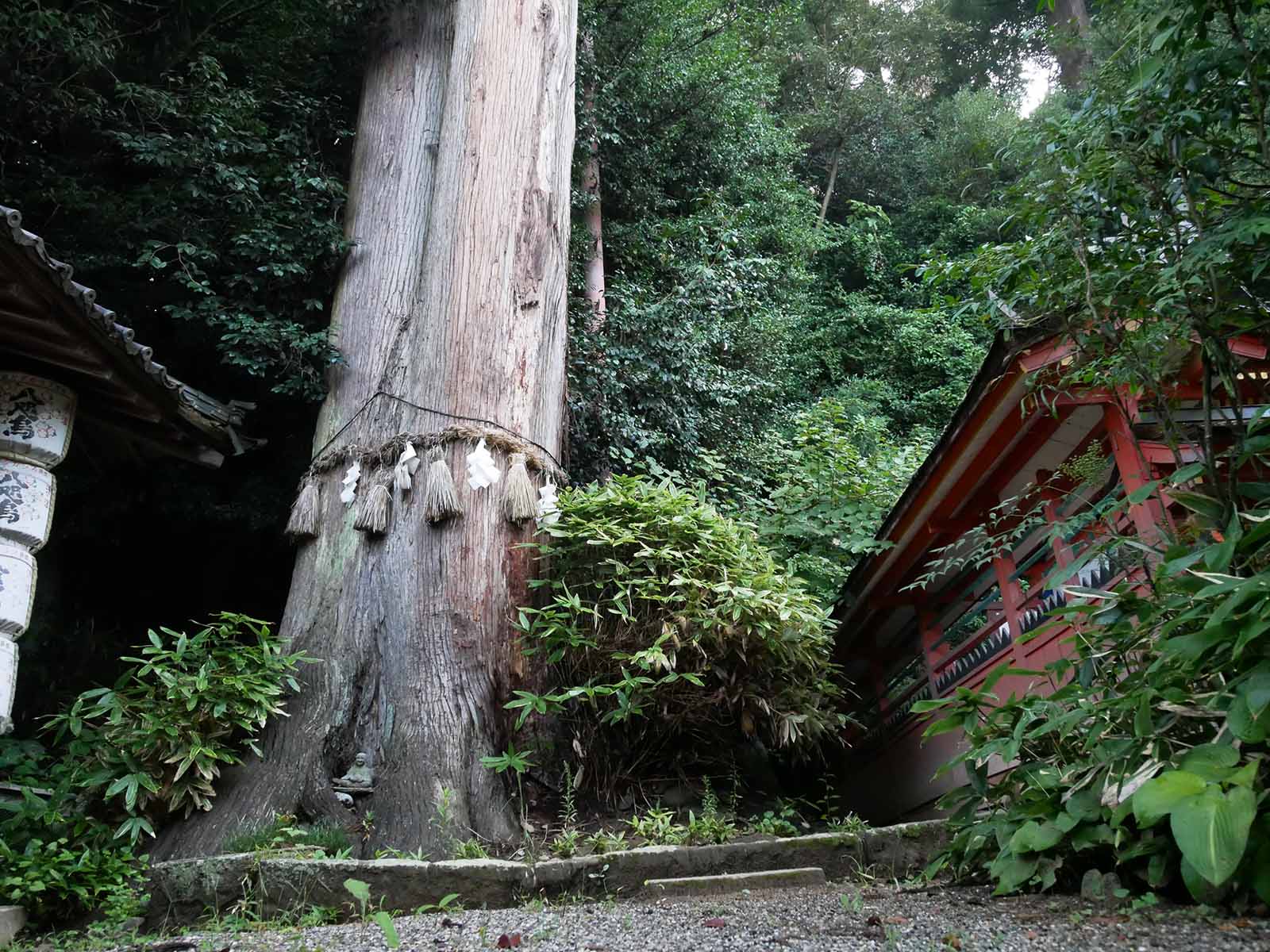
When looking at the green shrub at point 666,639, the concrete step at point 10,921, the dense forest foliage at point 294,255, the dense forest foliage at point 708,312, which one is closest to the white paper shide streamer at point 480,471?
the green shrub at point 666,639

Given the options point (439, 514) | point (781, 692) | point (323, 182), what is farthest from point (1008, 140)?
point (323, 182)

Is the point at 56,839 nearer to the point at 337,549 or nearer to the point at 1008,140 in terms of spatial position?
the point at 337,549

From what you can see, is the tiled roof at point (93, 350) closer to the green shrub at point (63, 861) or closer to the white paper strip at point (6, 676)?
the white paper strip at point (6, 676)

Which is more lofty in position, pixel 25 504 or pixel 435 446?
pixel 435 446

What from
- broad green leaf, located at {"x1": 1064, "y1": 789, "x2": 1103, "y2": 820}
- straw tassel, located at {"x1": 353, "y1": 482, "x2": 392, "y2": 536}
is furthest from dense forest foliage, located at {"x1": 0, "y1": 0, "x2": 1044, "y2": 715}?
broad green leaf, located at {"x1": 1064, "y1": 789, "x2": 1103, "y2": 820}

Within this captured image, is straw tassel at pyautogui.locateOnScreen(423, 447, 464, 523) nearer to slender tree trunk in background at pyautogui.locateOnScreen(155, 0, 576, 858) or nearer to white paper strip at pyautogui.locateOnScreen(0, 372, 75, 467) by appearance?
slender tree trunk in background at pyautogui.locateOnScreen(155, 0, 576, 858)

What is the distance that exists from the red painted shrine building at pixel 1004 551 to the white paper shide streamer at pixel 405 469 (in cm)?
258

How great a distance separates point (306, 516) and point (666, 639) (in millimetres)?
2037

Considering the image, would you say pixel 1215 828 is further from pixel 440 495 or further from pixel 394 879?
pixel 440 495

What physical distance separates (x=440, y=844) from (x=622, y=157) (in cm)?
934

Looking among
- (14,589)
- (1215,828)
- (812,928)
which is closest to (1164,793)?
(1215,828)

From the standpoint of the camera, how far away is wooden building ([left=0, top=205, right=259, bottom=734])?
145 inches

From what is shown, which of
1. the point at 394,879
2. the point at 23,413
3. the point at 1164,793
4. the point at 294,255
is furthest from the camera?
the point at 294,255

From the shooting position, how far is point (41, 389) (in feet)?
13.6
